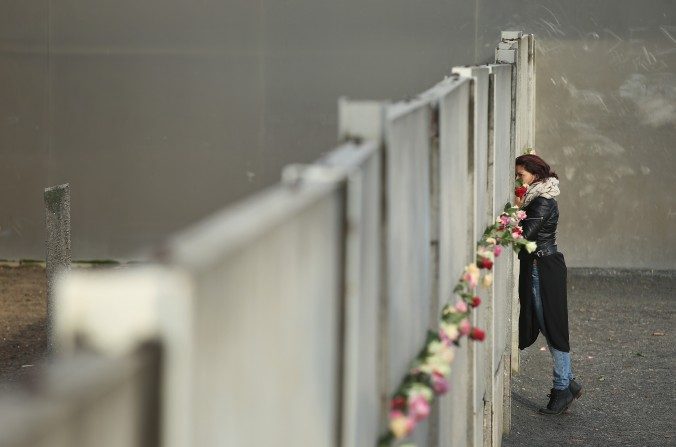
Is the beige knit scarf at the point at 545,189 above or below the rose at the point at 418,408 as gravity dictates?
above

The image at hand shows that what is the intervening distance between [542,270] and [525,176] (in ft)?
2.09

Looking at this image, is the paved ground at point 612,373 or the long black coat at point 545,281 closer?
the paved ground at point 612,373

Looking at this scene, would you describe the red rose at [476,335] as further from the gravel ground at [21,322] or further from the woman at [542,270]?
the gravel ground at [21,322]

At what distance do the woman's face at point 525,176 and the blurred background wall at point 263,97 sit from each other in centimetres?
508

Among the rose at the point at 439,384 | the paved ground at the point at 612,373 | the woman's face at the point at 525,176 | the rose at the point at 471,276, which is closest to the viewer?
the rose at the point at 439,384

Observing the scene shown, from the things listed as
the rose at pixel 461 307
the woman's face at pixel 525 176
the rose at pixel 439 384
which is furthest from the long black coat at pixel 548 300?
the rose at pixel 439 384

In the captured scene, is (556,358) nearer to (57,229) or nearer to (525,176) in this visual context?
(525,176)

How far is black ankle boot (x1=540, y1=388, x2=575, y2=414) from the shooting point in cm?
863

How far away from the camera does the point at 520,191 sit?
919cm

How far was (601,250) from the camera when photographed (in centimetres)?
1417

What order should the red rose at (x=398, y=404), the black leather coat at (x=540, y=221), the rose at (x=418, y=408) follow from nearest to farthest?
1. the rose at (x=418, y=408)
2. the red rose at (x=398, y=404)
3. the black leather coat at (x=540, y=221)

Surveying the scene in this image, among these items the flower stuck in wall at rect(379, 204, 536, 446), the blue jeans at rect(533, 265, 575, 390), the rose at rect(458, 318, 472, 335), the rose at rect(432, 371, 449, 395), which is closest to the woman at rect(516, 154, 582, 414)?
the blue jeans at rect(533, 265, 575, 390)

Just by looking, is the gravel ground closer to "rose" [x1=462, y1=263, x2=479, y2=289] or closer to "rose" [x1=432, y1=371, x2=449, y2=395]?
"rose" [x1=462, y1=263, x2=479, y2=289]

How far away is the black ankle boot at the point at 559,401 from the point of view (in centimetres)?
863
